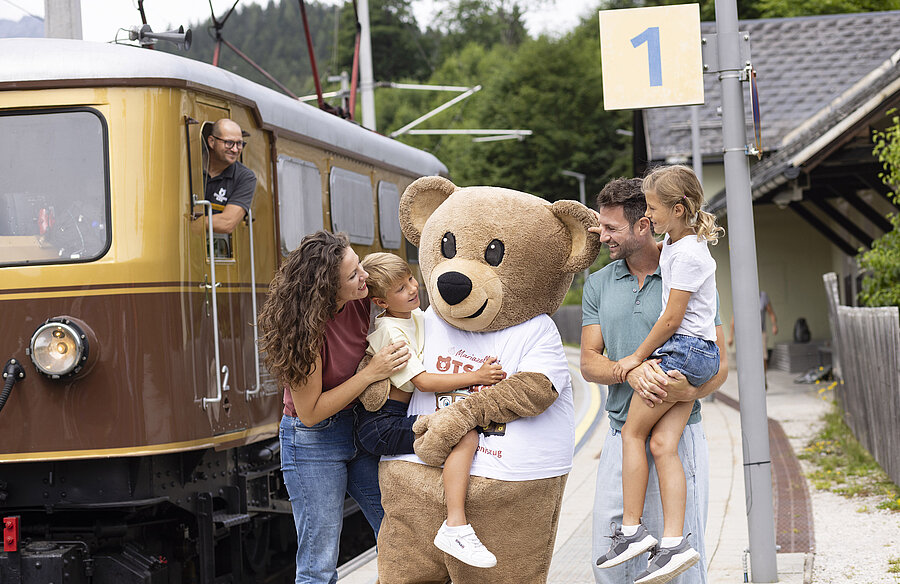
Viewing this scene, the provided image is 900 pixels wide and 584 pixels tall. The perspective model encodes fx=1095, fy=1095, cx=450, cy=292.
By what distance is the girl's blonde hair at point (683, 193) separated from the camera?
4.29m

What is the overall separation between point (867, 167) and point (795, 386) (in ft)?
15.5

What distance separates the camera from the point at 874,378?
30.6 feet

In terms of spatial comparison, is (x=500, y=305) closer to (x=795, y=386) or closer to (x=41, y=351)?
(x=41, y=351)

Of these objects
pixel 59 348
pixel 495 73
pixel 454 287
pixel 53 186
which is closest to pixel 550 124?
pixel 495 73

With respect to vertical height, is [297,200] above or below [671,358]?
above

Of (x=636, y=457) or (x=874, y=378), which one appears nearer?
(x=636, y=457)

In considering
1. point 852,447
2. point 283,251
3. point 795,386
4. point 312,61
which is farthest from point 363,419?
point 795,386

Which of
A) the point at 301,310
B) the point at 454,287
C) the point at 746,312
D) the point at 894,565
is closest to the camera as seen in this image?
the point at 454,287

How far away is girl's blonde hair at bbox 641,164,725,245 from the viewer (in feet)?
14.1

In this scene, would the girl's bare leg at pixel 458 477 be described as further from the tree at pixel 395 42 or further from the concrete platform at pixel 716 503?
the tree at pixel 395 42

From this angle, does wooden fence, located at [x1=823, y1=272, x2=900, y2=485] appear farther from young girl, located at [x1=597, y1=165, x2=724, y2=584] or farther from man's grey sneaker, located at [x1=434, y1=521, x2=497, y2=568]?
man's grey sneaker, located at [x1=434, y1=521, x2=497, y2=568]

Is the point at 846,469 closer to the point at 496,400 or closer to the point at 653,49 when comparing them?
the point at 653,49

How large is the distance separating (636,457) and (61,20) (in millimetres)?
5503

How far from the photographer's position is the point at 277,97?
7305mm
